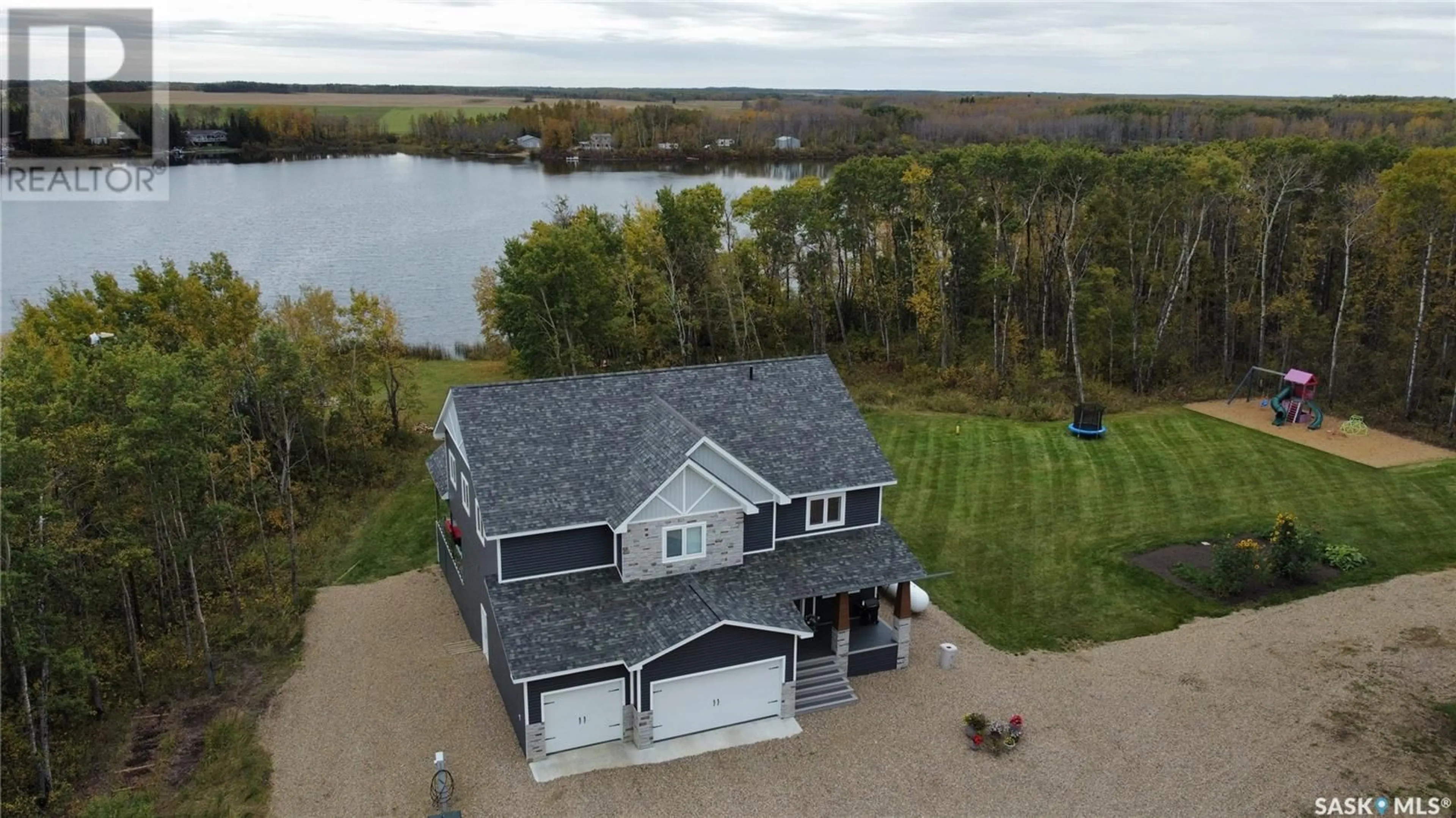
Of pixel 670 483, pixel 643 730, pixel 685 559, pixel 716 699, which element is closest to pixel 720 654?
pixel 716 699

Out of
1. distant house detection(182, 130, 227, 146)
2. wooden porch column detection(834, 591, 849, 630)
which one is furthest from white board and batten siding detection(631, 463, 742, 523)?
distant house detection(182, 130, 227, 146)

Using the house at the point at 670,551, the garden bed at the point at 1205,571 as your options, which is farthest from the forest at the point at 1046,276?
the house at the point at 670,551

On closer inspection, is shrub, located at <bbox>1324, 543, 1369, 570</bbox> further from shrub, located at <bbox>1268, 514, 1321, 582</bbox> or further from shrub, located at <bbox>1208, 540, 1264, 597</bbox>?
shrub, located at <bbox>1208, 540, 1264, 597</bbox>

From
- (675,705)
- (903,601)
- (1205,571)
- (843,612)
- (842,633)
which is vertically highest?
(903,601)

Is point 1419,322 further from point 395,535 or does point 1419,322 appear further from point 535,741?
point 395,535

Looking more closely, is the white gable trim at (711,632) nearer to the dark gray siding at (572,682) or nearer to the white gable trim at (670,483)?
the dark gray siding at (572,682)
